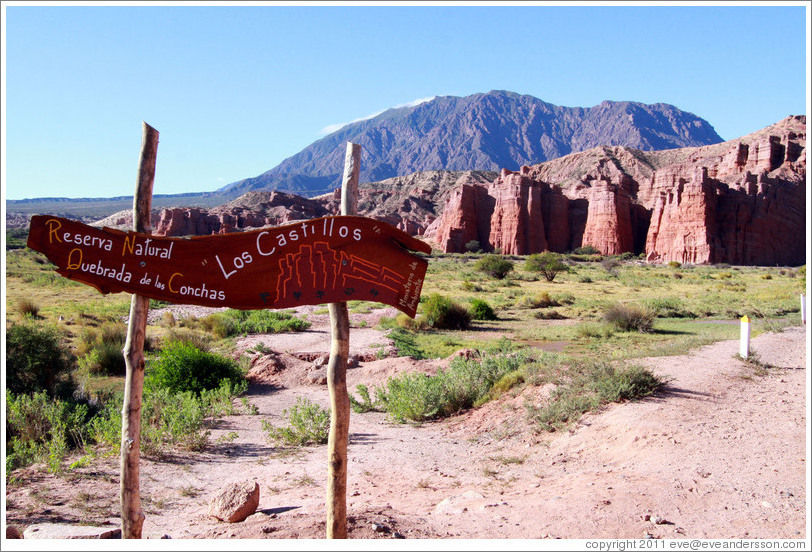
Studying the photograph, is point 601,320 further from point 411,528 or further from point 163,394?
point 411,528

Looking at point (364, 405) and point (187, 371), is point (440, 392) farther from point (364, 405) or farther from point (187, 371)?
point (187, 371)

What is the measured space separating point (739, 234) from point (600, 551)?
249ft

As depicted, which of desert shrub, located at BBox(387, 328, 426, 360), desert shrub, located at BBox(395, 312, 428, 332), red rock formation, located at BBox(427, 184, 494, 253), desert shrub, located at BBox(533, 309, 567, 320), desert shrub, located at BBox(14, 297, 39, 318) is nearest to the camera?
desert shrub, located at BBox(387, 328, 426, 360)

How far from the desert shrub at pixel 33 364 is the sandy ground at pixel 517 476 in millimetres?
3780

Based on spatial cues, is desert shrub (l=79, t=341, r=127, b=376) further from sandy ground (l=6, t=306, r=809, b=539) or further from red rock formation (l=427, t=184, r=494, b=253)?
red rock formation (l=427, t=184, r=494, b=253)

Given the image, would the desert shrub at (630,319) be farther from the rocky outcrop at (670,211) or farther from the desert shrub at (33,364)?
the rocky outcrop at (670,211)

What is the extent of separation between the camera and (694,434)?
7.04m

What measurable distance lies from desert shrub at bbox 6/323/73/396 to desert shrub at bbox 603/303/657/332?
51.7ft

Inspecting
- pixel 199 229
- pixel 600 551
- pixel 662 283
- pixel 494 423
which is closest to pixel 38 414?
pixel 494 423

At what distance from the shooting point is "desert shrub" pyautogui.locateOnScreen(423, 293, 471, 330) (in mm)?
20375

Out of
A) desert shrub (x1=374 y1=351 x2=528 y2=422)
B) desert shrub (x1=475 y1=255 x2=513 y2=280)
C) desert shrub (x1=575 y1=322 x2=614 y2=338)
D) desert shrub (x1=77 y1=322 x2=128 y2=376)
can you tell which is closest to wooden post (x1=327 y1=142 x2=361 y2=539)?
desert shrub (x1=374 y1=351 x2=528 y2=422)

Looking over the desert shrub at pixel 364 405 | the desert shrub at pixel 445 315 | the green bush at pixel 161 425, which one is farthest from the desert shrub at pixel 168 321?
the desert shrub at pixel 364 405

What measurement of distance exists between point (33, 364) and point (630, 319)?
55.2 ft

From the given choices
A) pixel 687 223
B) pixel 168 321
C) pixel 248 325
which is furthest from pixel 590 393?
pixel 687 223
